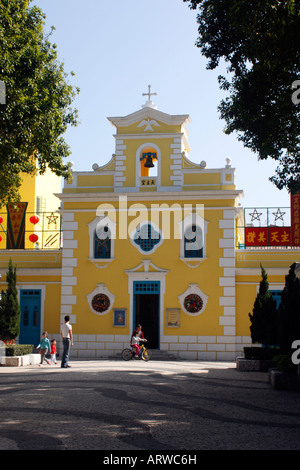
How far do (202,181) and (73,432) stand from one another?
18033 mm

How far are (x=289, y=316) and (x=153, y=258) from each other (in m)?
10.6

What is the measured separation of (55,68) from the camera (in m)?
17.6

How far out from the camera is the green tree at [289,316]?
15.2m

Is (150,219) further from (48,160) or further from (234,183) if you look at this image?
(48,160)

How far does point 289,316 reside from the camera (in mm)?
15422

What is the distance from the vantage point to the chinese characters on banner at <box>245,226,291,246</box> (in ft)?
81.9

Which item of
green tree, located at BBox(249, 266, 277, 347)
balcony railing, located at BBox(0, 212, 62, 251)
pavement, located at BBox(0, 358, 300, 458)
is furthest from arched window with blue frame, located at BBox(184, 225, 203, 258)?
pavement, located at BBox(0, 358, 300, 458)

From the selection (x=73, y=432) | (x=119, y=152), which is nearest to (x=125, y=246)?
(x=119, y=152)

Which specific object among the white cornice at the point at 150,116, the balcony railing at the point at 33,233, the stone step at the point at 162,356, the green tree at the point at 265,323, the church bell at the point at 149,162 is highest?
the white cornice at the point at 150,116

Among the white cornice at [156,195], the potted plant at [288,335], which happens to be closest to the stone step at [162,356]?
the white cornice at [156,195]

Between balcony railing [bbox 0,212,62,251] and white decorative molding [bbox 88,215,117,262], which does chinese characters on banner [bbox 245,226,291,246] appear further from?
balcony railing [bbox 0,212,62,251]

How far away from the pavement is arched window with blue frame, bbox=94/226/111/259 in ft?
30.3

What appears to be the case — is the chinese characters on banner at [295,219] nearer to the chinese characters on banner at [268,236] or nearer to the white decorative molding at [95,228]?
the chinese characters on banner at [268,236]

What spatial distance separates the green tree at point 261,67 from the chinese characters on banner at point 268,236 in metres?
10.0
